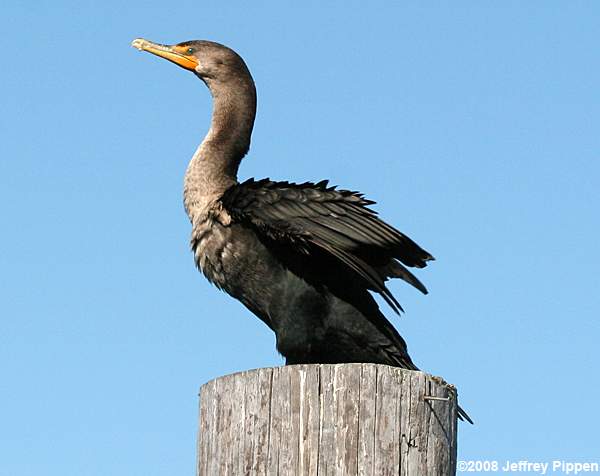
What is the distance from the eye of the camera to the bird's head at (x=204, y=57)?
7428mm

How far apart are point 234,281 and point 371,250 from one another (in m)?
0.84

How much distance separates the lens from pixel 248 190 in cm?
606

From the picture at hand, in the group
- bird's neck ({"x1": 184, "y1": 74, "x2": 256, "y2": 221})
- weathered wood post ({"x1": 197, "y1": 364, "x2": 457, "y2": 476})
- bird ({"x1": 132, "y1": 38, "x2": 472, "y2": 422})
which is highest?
bird's neck ({"x1": 184, "y1": 74, "x2": 256, "y2": 221})

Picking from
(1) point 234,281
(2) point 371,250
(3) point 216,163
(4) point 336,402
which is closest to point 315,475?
(4) point 336,402

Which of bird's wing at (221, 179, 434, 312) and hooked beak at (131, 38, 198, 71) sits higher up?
hooked beak at (131, 38, 198, 71)

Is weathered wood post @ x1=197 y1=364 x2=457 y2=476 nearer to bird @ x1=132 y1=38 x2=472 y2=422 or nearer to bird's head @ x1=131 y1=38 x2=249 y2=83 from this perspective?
bird @ x1=132 y1=38 x2=472 y2=422

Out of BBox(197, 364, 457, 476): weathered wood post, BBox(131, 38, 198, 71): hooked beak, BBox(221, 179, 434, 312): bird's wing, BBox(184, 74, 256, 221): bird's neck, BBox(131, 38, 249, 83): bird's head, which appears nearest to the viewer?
BBox(197, 364, 457, 476): weathered wood post

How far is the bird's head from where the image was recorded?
7428 millimetres

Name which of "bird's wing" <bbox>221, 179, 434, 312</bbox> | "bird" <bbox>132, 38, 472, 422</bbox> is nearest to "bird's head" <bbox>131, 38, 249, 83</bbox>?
"bird" <bbox>132, 38, 472, 422</bbox>

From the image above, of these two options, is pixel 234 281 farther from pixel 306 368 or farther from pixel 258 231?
pixel 306 368

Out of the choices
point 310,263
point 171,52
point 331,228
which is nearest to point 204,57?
point 171,52

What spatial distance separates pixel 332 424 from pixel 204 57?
4.36 metres

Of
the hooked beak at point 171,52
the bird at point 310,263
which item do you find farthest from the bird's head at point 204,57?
the bird at point 310,263

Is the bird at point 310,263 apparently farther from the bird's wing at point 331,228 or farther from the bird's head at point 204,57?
the bird's head at point 204,57
